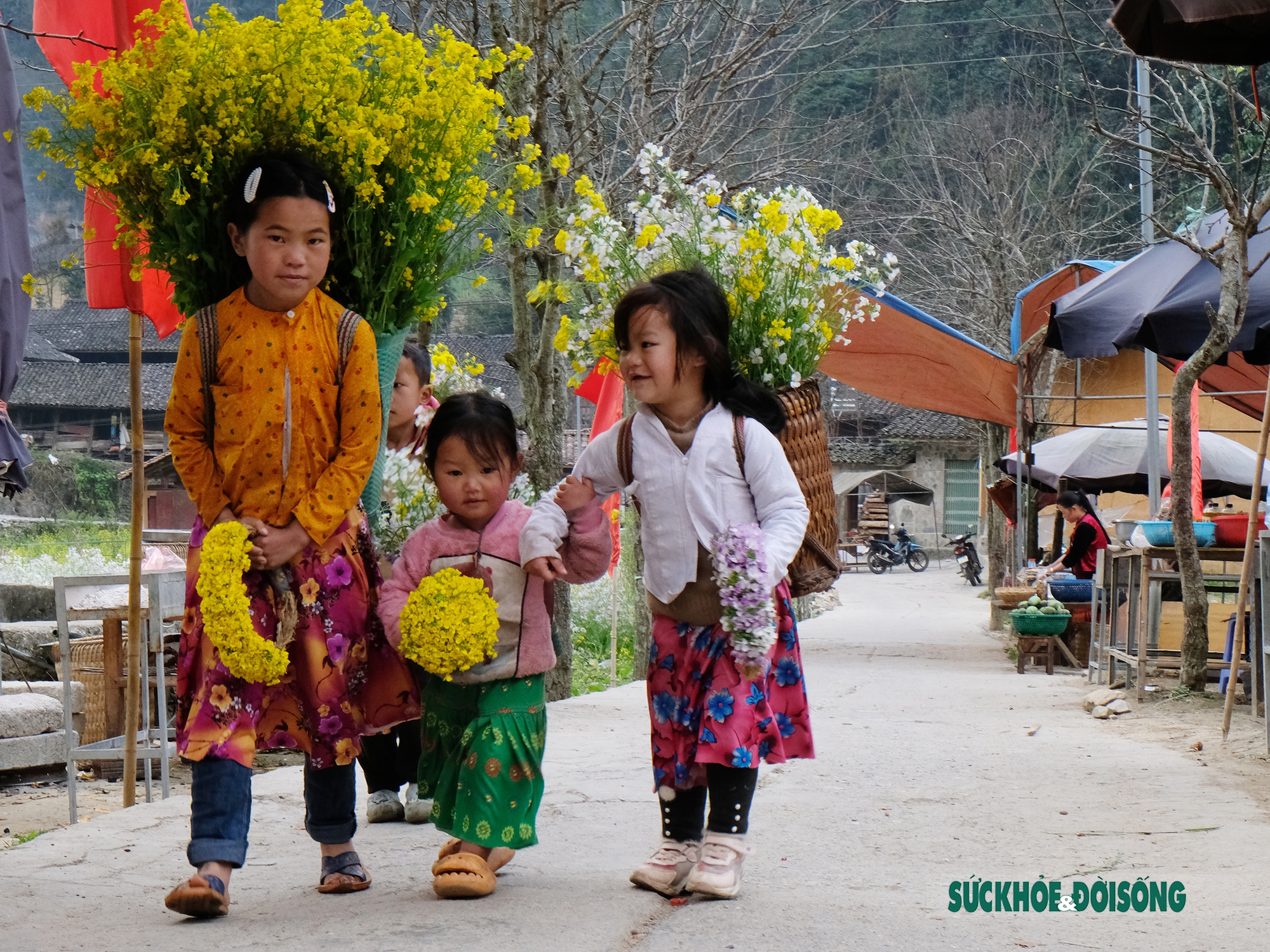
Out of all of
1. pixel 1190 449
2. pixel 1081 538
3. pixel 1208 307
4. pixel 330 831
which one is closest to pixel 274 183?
pixel 330 831

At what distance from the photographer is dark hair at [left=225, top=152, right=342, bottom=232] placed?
2.77 meters

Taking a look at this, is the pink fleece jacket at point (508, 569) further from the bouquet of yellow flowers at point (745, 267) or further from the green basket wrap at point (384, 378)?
the bouquet of yellow flowers at point (745, 267)

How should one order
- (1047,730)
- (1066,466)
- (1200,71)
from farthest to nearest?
(1066,466), (1200,71), (1047,730)

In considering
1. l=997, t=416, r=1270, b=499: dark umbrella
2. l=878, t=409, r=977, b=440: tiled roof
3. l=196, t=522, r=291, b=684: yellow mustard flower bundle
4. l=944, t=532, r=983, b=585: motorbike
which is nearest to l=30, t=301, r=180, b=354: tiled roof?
l=878, t=409, r=977, b=440: tiled roof

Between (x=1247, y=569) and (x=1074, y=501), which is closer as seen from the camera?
(x=1247, y=569)

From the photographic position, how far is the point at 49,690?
7.95 meters

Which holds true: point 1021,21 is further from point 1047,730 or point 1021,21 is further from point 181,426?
point 181,426

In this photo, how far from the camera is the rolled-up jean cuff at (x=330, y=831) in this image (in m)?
2.91

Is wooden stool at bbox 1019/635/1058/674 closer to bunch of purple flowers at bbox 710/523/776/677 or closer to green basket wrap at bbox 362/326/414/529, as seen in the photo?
bunch of purple flowers at bbox 710/523/776/677

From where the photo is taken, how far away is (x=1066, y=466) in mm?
14453

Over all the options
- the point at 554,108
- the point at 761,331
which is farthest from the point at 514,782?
the point at 554,108

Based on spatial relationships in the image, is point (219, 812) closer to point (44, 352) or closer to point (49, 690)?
point (49, 690)

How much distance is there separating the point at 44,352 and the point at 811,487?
39824 millimetres

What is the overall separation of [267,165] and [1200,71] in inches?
225
